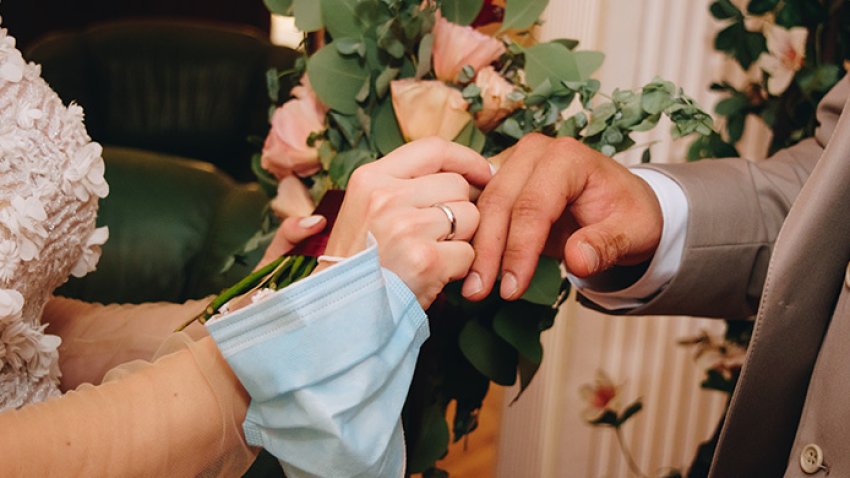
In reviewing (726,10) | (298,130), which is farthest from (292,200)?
(726,10)

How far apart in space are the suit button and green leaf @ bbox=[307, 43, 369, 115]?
0.55 metres

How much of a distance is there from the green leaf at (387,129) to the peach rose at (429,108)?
0.03 metres

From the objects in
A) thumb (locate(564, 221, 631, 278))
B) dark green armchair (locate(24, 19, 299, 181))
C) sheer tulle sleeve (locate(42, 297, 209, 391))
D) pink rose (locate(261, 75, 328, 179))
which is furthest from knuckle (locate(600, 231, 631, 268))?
dark green armchair (locate(24, 19, 299, 181))

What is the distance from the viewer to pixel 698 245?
38.5 inches

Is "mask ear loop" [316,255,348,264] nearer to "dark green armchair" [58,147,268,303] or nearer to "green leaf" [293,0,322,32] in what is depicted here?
"green leaf" [293,0,322,32]

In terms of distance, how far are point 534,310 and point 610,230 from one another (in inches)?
4.7

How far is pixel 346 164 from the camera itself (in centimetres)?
87

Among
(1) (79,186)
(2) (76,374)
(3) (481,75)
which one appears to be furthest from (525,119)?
(2) (76,374)

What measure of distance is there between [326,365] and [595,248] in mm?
309

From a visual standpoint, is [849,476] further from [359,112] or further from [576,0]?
[576,0]

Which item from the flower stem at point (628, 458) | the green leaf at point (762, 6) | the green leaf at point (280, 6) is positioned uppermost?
the green leaf at point (280, 6)

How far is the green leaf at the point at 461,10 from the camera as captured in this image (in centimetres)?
86

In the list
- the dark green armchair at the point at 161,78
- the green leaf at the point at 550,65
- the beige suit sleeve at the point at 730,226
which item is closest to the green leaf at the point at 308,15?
the green leaf at the point at 550,65

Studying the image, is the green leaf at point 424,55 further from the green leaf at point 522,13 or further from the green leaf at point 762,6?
the green leaf at point 762,6
